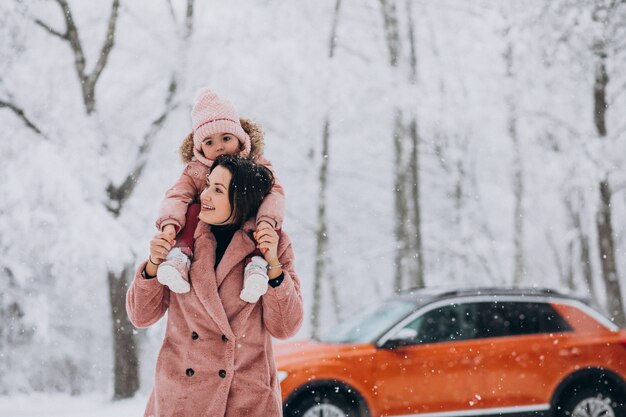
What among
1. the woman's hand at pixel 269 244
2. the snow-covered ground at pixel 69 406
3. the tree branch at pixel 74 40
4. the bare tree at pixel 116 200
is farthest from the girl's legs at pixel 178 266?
the tree branch at pixel 74 40

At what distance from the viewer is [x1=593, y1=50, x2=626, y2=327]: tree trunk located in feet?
43.7

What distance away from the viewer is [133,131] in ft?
40.6

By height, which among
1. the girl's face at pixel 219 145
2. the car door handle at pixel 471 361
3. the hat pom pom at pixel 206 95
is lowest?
the car door handle at pixel 471 361

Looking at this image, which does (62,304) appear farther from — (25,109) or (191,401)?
(191,401)

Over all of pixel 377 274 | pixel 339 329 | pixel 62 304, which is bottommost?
pixel 339 329

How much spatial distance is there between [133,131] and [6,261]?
287cm

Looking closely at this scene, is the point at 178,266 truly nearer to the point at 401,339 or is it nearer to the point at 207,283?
the point at 207,283

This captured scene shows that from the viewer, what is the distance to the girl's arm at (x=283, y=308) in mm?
2557

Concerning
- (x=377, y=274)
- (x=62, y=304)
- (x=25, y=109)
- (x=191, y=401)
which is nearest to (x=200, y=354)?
(x=191, y=401)

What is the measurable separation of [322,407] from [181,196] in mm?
4570

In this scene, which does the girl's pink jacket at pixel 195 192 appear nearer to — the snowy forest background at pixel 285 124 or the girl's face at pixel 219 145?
the girl's face at pixel 219 145

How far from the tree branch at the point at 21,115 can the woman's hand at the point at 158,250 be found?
902cm

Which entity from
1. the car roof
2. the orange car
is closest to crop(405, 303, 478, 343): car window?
the orange car

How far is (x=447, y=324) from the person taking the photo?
743 centimetres
